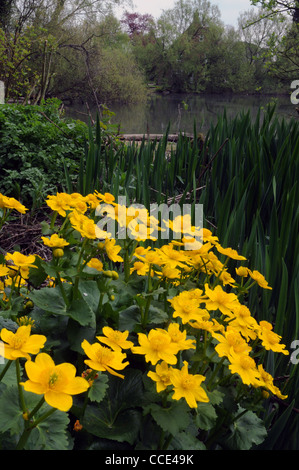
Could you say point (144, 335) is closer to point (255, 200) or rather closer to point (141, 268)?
point (141, 268)

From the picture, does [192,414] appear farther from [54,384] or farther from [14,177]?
[14,177]

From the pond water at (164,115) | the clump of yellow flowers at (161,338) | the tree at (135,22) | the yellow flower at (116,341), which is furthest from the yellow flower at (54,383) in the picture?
the tree at (135,22)

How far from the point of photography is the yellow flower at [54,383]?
43cm

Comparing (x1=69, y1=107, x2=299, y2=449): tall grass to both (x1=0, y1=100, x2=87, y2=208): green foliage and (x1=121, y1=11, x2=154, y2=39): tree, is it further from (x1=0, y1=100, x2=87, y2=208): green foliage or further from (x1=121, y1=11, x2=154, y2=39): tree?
(x1=121, y1=11, x2=154, y2=39): tree

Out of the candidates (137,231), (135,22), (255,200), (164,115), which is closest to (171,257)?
(137,231)

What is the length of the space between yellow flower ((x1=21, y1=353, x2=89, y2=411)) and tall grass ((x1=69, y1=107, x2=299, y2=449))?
1.36ft

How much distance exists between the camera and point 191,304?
0.65 m

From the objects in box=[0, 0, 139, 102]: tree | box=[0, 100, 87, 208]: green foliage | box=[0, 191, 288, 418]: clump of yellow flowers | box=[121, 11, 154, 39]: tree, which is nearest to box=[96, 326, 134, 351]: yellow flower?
box=[0, 191, 288, 418]: clump of yellow flowers

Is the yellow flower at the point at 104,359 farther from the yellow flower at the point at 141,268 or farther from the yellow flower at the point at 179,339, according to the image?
the yellow flower at the point at 141,268

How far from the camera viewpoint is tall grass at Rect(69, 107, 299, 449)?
3.34 ft

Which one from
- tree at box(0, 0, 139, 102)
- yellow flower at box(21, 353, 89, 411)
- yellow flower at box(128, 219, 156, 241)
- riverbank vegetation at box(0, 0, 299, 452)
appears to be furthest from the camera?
tree at box(0, 0, 139, 102)

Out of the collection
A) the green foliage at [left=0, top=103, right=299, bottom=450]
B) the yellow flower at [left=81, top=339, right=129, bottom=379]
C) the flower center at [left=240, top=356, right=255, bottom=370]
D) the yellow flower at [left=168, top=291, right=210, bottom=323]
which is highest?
the yellow flower at [left=168, top=291, right=210, bottom=323]
